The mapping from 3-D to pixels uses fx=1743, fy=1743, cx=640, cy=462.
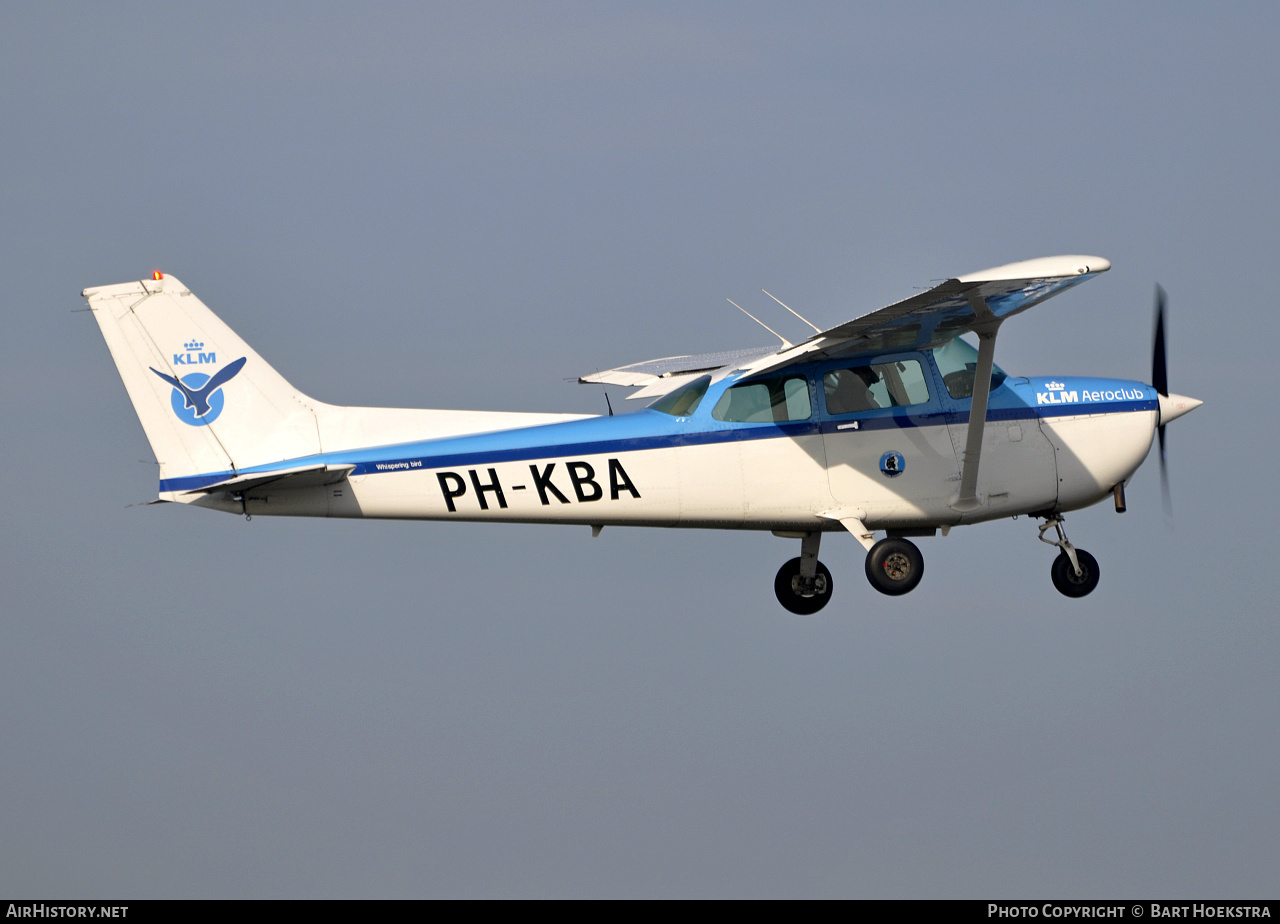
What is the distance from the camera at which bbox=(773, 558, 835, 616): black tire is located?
18.1 metres

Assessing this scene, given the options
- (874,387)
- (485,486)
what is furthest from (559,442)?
(874,387)

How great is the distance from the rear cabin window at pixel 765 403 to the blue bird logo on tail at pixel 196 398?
15.4 feet

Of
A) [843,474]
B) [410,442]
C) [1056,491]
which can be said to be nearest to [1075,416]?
[1056,491]

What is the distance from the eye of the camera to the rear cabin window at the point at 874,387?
1669cm

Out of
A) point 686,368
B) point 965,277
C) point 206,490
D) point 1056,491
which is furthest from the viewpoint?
point 686,368

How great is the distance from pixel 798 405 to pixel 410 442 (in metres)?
3.70

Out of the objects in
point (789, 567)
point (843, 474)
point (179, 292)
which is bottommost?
point (789, 567)

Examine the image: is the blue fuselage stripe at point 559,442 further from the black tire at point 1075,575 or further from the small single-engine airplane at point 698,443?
the black tire at point 1075,575

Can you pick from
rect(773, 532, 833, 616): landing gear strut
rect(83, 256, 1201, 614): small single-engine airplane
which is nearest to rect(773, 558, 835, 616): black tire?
rect(773, 532, 833, 616): landing gear strut

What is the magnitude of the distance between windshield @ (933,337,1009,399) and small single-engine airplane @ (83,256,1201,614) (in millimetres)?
14

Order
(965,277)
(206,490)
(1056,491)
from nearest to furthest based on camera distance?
(965,277), (206,490), (1056,491)

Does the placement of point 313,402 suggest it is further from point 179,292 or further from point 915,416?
point 915,416

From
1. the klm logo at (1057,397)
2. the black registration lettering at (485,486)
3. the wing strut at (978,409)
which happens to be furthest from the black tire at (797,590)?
the black registration lettering at (485,486)

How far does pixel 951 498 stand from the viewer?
16859 millimetres
